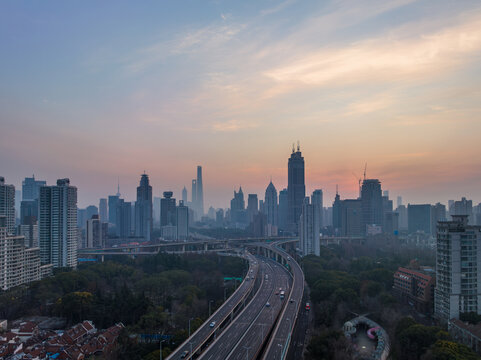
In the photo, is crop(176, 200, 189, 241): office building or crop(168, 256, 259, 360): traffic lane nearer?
crop(168, 256, 259, 360): traffic lane

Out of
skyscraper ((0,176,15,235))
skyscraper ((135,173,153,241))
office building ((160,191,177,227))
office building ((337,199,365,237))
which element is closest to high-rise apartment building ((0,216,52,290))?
skyscraper ((0,176,15,235))

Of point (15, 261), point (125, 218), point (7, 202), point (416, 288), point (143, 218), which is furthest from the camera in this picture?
point (125, 218)

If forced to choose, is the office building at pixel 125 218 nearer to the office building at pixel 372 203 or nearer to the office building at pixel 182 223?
the office building at pixel 182 223

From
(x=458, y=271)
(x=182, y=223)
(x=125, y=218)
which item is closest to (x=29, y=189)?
(x=125, y=218)

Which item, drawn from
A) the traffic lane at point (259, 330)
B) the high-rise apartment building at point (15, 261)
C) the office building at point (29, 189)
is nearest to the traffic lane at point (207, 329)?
the traffic lane at point (259, 330)

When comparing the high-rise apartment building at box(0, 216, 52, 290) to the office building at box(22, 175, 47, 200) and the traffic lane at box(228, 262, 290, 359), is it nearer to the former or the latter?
the traffic lane at box(228, 262, 290, 359)

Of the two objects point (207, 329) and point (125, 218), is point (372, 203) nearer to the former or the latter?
point (125, 218)
